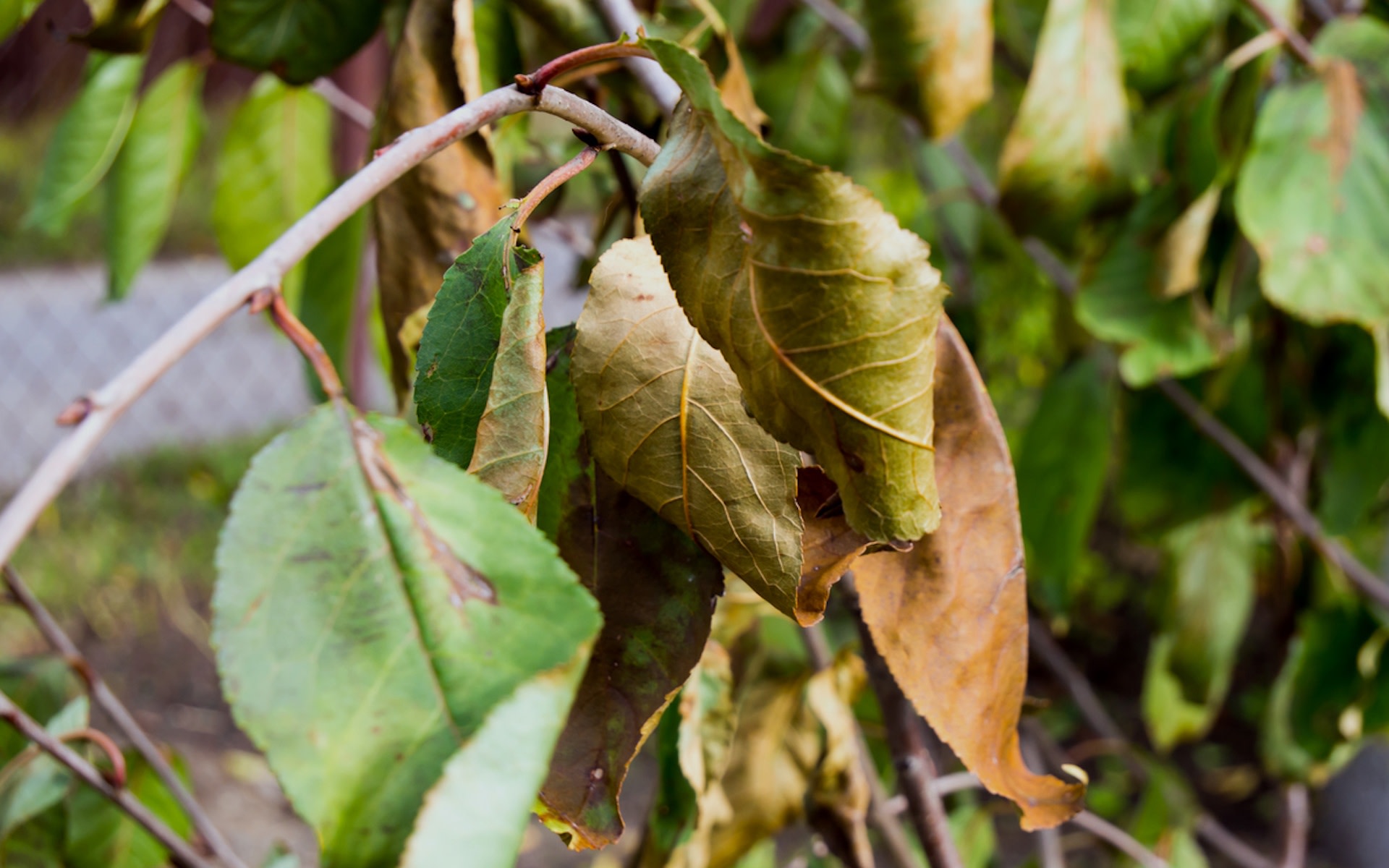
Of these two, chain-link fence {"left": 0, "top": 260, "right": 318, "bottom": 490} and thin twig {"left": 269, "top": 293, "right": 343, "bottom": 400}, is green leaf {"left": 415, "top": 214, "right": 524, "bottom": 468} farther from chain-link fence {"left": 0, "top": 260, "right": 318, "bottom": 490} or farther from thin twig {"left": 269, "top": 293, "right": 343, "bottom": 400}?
chain-link fence {"left": 0, "top": 260, "right": 318, "bottom": 490}

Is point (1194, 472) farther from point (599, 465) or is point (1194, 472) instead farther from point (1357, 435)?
point (599, 465)

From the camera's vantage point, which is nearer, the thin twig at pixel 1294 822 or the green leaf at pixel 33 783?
the green leaf at pixel 33 783

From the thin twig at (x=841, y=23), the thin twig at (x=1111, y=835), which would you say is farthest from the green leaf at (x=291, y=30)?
the thin twig at (x=1111, y=835)

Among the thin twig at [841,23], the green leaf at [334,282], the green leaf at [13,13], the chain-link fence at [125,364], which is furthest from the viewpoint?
the chain-link fence at [125,364]

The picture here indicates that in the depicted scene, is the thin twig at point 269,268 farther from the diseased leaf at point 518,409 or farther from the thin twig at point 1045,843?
the thin twig at point 1045,843

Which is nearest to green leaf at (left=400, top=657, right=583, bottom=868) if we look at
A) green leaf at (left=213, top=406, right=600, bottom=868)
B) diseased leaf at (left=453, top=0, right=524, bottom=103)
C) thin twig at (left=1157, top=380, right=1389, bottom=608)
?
green leaf at (left=213, top=406, right=600, bottom=868)
